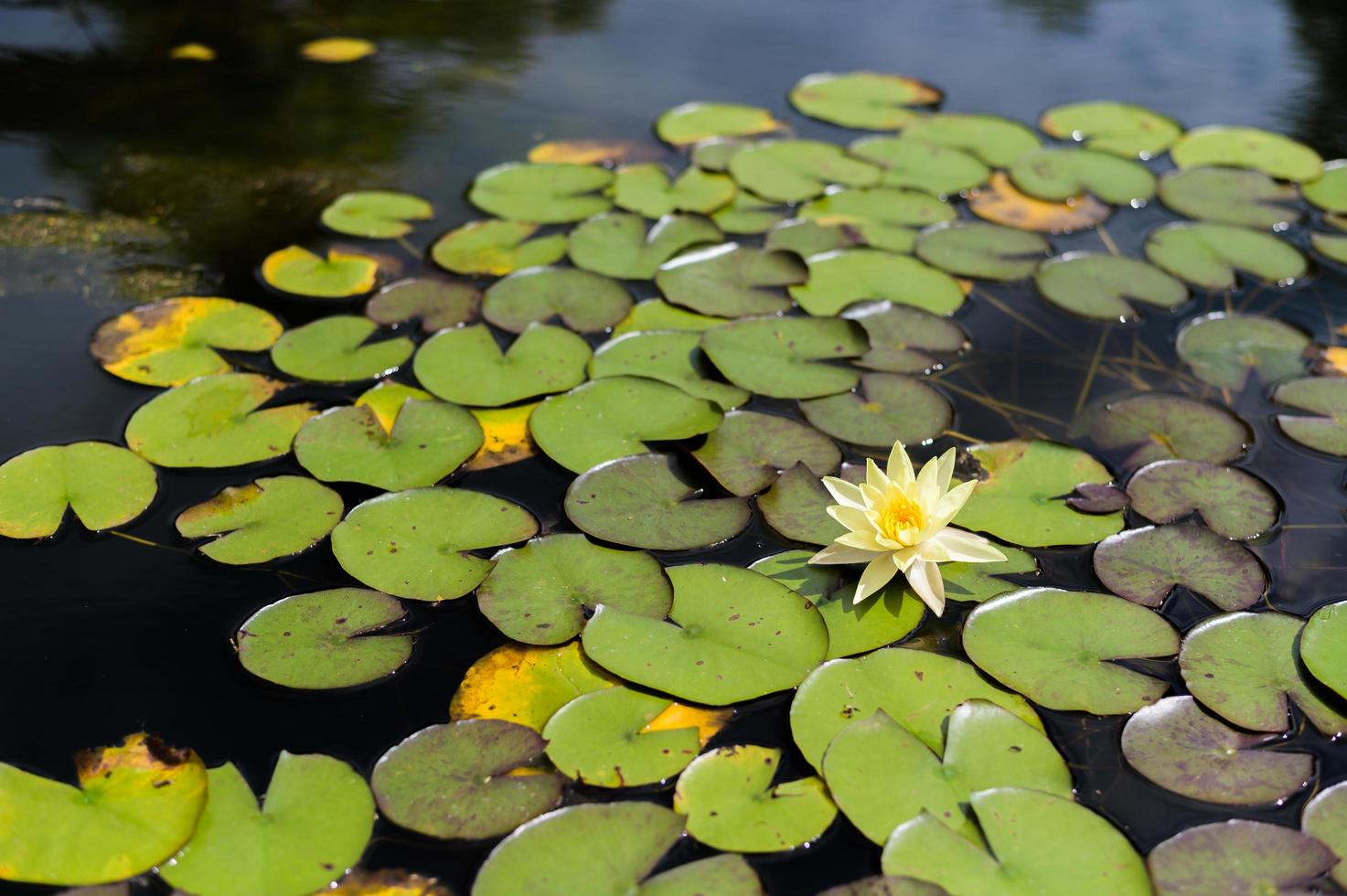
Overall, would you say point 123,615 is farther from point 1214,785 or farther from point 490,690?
point 1214,785

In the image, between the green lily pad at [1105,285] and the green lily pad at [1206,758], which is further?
the green lily pad at [1105,285]

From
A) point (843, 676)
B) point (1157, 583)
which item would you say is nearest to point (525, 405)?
point (843, 676)

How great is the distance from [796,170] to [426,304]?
134 centimetres

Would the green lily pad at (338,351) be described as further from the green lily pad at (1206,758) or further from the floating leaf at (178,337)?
the green lily pad at (1206,758)

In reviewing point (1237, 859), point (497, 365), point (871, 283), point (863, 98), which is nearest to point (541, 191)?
point (497, 365)

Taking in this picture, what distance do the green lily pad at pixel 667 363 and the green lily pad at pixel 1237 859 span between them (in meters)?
1.33

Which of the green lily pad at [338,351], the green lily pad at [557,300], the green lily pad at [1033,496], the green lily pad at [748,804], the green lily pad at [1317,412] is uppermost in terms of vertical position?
the green lily pad at [1317,412]

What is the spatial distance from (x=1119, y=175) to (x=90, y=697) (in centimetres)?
326

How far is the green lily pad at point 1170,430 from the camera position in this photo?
2484 mm

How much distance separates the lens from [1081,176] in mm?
3559

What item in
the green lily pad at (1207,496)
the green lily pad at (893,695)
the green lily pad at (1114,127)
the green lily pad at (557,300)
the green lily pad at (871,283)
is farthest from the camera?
the green lily pad at (1114,127)

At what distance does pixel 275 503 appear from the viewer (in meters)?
2.29

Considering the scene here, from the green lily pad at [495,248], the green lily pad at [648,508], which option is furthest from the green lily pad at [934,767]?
the green lily pad at [495,248]

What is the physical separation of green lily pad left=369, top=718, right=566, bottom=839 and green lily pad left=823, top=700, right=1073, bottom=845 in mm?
468
